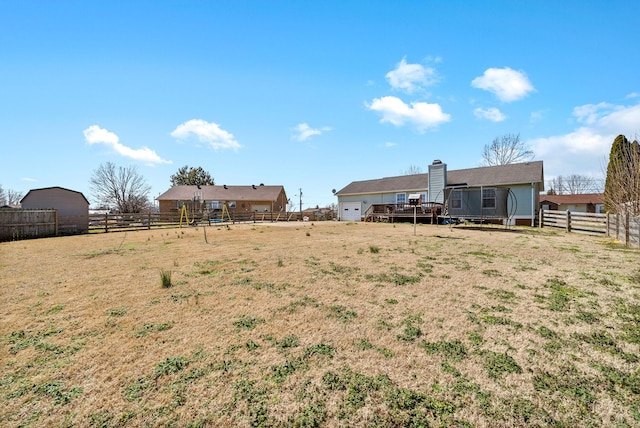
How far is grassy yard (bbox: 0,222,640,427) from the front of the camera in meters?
2.20

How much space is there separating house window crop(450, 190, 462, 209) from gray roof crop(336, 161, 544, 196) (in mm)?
7769

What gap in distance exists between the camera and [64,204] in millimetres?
20203

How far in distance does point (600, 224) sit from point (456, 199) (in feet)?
20.7

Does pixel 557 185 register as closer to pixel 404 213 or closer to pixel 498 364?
pixel 404 213

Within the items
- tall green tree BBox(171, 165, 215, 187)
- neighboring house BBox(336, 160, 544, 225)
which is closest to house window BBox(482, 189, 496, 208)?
neighboring house BBox(336, 160, 544, 225)

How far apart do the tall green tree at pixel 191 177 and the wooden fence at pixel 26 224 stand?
128 ft

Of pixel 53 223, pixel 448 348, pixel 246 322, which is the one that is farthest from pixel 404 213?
pixel 53 223

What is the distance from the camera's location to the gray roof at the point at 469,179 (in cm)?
2134

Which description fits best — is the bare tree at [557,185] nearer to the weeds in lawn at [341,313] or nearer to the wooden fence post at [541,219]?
the wooden fence post at [541,219]

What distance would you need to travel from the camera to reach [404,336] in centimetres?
333

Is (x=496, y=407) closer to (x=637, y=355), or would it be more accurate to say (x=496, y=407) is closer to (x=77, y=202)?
(x=637, y=355)

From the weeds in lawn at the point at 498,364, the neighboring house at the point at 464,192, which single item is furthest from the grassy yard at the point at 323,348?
the neighboring house at the point at 464,192

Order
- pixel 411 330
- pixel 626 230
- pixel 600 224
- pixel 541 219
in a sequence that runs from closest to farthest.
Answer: pixel 411 330, pixel 626 230, pixel 600 224, pixel 541 219

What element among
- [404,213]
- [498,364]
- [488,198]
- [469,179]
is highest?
[469,179]
